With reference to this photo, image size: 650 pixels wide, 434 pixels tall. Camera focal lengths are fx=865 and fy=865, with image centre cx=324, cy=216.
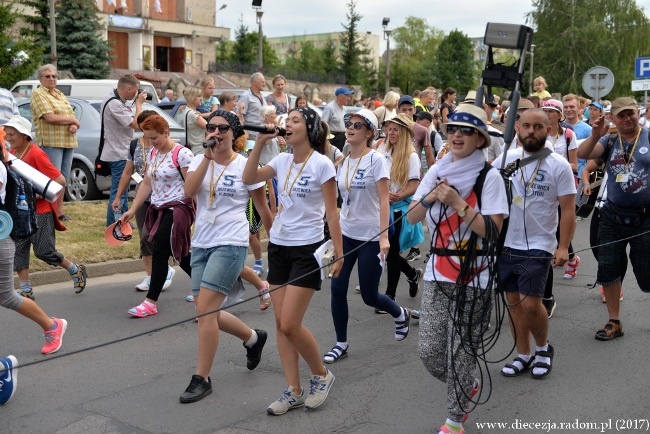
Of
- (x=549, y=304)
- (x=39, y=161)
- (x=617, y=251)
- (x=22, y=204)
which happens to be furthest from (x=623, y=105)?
(x=39, y=161)

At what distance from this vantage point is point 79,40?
1815 inches

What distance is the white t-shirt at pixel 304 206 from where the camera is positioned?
5414mm

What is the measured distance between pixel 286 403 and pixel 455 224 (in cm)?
157

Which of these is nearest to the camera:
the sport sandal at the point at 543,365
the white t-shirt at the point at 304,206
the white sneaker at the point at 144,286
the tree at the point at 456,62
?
the white t-shirt at the point at 304,206

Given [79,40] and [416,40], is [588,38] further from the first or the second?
[416,40]

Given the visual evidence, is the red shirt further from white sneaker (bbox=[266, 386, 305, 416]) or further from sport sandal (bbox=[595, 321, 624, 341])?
sport sandal (bbox=[595, 321, 624, 341])

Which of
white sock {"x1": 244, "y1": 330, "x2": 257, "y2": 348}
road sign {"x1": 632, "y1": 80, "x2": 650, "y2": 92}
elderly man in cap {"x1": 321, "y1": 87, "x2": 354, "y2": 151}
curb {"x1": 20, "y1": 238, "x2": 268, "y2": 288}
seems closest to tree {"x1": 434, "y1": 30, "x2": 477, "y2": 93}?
road sign {"x1": 632, "y1": 80, "x2": 650, "y2": 92}

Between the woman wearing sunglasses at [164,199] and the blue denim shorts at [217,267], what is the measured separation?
51.1 inches

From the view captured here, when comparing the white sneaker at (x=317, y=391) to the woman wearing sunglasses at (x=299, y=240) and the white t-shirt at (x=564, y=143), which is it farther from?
the white t-shirt at (x=564, y=143)

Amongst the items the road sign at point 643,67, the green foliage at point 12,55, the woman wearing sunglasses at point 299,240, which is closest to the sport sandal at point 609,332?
the woman wearing sunglasses at point 299,240

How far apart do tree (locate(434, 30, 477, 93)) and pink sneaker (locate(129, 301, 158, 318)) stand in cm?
9110

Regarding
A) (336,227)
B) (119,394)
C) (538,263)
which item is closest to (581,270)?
(538,263)

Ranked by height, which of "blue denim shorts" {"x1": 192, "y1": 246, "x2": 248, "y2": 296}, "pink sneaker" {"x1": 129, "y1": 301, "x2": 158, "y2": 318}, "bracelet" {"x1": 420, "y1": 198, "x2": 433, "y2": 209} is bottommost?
"pink sneaker" {"x1": 129, "y1": 301, "x2": 158, "y2": 318}

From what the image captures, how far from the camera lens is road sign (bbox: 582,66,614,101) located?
801 inches
